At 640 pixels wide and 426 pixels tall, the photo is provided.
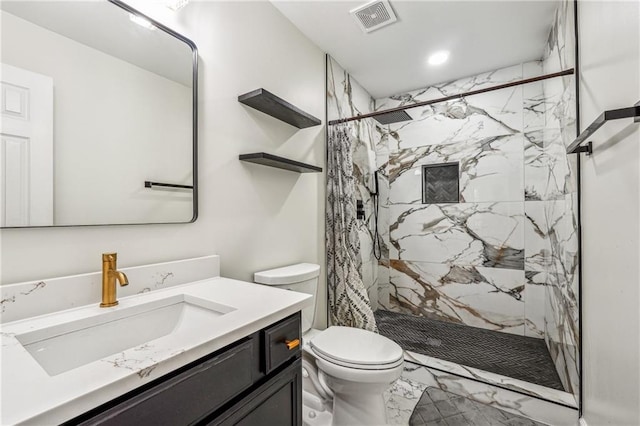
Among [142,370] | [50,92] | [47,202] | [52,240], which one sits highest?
[50,92]

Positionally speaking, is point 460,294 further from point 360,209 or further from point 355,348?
point 355,348

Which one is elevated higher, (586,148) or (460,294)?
(586,148)

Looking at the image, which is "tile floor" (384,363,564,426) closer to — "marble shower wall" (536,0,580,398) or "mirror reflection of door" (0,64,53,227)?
"marble shower wall" (536,0,580,398)

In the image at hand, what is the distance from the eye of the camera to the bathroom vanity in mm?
519

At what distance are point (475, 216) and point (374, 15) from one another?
1.91 metres

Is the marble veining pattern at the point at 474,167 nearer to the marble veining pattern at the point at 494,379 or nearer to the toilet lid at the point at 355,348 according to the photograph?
the marble veining pattern at the point at 494,379

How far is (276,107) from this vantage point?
171 cm

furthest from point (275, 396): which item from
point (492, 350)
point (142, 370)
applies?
point (492, 350)

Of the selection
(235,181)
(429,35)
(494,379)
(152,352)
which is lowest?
(494,379)

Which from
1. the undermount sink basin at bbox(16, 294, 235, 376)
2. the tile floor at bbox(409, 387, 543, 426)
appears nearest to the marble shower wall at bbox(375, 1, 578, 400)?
the tile floor at bbox(409, 387, 543, 426)

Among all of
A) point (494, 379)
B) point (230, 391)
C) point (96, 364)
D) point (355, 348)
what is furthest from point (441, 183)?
point (96, 364)

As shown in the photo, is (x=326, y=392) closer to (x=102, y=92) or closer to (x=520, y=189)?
(x=102, y=92)

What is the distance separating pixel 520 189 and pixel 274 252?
86.4 inches

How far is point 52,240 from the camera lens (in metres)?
0.93
